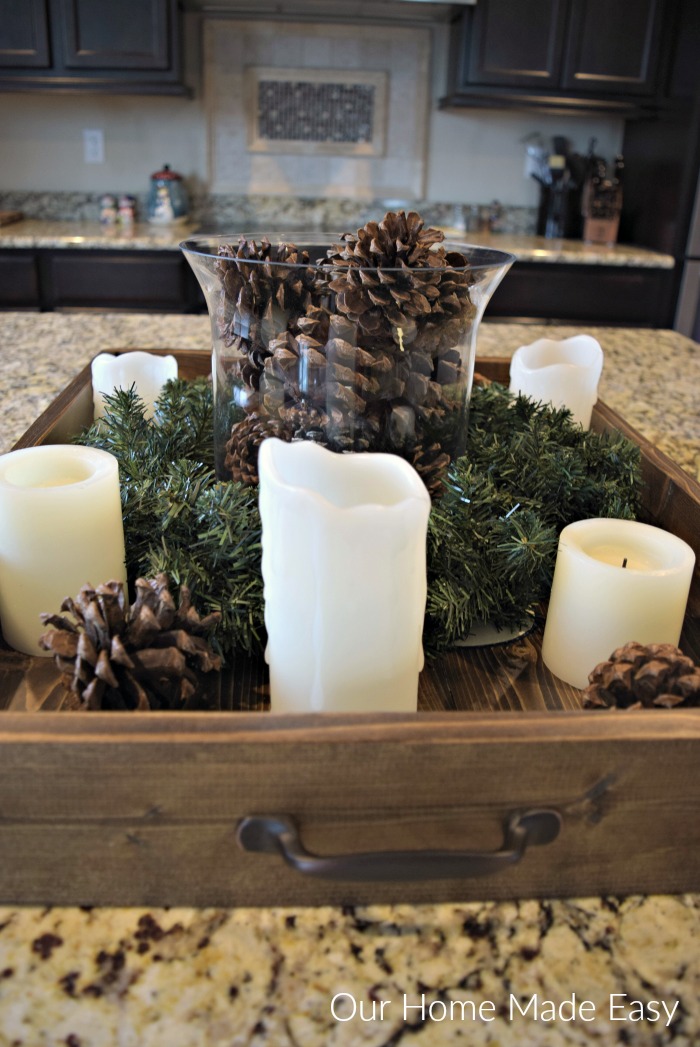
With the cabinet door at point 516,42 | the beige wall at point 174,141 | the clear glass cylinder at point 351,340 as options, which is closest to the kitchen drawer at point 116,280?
the beige wall at point 174,141

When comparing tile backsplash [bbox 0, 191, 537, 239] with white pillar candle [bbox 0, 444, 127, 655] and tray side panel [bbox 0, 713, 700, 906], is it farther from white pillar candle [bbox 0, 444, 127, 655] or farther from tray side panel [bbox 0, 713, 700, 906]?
tray side panel [bbox 0, 713, 700, 906]

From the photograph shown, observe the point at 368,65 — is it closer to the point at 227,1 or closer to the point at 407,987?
the point at 227,1

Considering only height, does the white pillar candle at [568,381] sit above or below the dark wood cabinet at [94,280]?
above

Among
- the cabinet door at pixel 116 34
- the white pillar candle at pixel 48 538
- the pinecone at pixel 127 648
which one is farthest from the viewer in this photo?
the cabinet door at pixel 116 34

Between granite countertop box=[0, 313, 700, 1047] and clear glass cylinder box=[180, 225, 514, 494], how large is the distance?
1.09 ft

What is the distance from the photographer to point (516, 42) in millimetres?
2883

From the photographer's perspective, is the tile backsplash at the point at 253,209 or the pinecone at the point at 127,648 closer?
the pinecone at the point at 127,648

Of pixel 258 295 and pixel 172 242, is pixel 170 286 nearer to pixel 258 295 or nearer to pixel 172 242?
pixel 172 242

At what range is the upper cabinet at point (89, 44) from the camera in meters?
2.77

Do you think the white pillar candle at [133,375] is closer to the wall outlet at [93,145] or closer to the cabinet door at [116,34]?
the cabinet door at [116,34]

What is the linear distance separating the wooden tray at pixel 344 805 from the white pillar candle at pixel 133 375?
1.85ft

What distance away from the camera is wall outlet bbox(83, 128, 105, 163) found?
3295mm

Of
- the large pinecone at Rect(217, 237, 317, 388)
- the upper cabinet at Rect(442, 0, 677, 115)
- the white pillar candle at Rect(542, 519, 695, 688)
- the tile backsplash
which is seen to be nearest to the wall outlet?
the tile backsplash

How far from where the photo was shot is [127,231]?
122 inches
